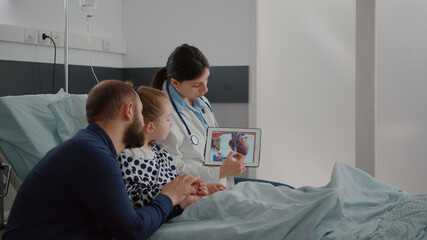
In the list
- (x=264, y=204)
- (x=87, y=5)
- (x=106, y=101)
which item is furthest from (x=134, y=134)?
(x=87, y=5)

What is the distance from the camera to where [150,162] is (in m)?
1.71

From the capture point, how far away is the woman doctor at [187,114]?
208 centimetres

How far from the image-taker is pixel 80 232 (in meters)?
1.35

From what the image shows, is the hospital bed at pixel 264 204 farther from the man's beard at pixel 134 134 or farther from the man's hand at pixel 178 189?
the man's beard at pixel 134 134

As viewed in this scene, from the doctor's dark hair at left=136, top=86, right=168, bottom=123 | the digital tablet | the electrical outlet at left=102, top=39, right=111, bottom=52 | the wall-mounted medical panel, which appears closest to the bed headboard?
the doctor's dark hair at left=136, top=86, right=168, bottom=123

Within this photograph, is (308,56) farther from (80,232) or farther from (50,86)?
(80,232)

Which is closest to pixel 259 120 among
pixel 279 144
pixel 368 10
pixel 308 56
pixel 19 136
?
pixel 279 144

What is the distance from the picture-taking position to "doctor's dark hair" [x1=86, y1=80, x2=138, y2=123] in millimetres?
1411

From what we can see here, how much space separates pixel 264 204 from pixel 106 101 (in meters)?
0.61

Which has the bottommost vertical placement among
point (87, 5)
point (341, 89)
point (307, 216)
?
point (307, 216)

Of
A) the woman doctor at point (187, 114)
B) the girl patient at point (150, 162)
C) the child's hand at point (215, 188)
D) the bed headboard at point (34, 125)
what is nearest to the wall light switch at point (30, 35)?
the bed headboard at point (34, 125)

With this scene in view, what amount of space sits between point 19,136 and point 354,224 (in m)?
1.38

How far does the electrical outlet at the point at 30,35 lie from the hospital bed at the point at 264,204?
107 cm

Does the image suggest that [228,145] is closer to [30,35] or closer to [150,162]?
[150,162]
